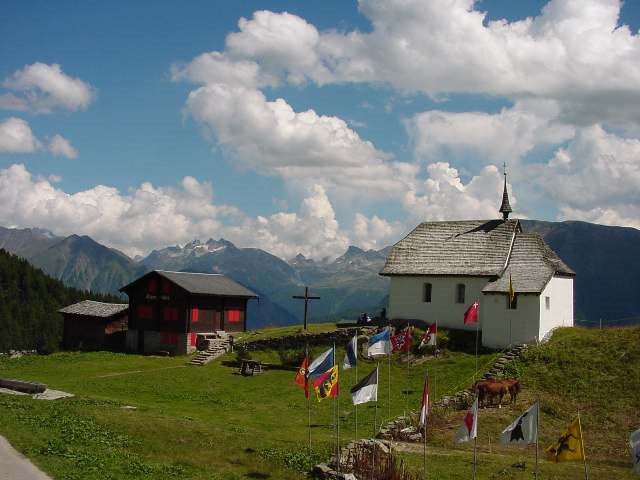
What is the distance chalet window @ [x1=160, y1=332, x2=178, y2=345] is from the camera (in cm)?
6038

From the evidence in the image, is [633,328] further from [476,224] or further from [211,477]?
[211,477]

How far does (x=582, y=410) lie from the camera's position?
106 feet

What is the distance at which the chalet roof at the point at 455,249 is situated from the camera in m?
49.2

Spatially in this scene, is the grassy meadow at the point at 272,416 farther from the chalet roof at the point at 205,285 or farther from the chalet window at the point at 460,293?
the chalet roof at the point at 205,285

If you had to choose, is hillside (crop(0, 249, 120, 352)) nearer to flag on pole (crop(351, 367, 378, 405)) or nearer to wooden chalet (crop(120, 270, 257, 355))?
wooden chalet (crop(120, 270, 257, 355))

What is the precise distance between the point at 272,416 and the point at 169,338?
29.1 metres

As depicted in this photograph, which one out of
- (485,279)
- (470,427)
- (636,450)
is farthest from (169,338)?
(636,450)

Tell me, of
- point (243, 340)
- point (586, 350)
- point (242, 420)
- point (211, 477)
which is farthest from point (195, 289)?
point (211, 477)

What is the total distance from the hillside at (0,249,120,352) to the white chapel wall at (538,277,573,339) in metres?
82.5

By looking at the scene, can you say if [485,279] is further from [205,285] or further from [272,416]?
[205,285]

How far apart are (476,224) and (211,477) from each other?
3716 centimetres

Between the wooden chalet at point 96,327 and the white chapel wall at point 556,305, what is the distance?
4157cm

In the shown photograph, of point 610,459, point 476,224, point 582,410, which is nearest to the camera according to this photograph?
point 610,459

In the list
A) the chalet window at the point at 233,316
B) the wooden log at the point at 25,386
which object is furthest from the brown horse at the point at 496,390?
the chalet window at the point at 233,316
